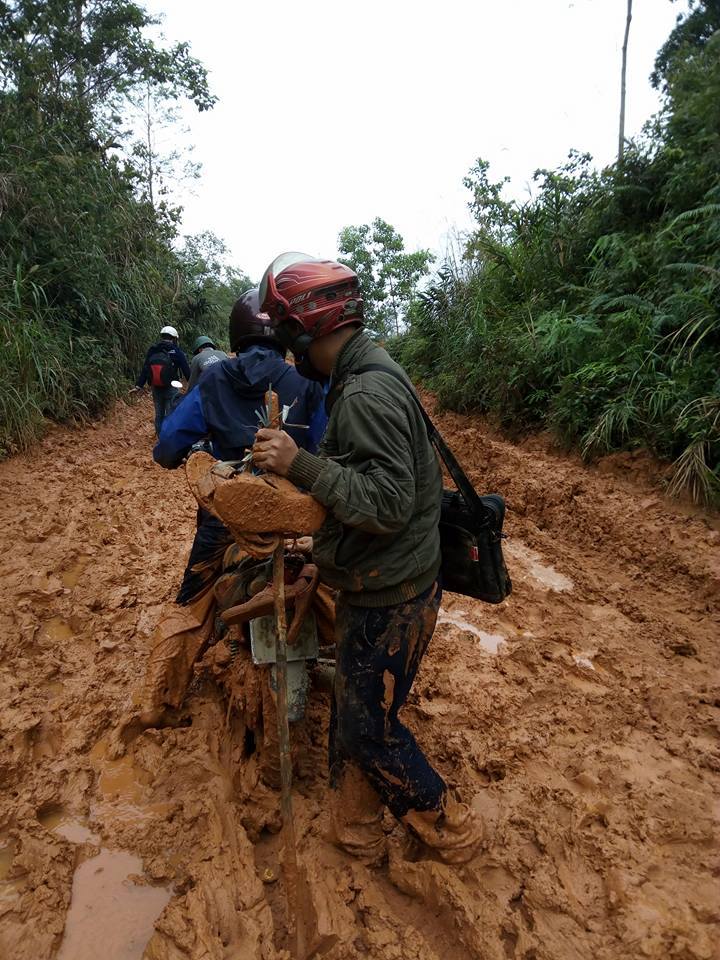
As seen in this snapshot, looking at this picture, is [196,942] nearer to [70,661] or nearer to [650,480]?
[70,661]

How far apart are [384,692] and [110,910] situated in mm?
1185

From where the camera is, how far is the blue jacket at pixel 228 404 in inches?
104

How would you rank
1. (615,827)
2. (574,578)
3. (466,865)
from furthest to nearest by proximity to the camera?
(574,578) < (615,827) < (466,865)

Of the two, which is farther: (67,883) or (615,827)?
(615,827)

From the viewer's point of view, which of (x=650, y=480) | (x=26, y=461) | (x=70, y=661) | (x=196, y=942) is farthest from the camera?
(x=26, y=461)

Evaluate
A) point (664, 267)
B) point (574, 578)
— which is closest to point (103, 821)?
point (574, 578)

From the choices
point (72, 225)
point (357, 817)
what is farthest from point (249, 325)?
point (72, 225)

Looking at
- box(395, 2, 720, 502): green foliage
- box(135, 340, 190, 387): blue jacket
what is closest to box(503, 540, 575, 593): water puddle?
box(395, 2, 720, 502): green foliage

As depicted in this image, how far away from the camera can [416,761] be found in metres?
1.94

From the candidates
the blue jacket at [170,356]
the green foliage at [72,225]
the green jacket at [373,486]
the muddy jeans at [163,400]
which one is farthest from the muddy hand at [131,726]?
the blue jacket at [170,356]

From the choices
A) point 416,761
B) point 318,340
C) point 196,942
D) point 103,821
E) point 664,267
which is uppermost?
point 664,267

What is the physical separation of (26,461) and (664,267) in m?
7.18

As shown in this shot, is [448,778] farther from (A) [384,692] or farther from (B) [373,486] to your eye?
(B) [373,486]

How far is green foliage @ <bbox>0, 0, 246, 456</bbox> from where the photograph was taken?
26.0 ft
